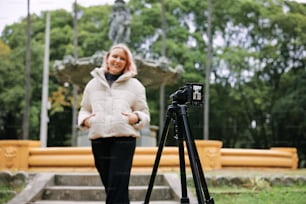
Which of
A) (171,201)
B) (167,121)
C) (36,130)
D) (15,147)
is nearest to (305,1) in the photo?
(167,121)

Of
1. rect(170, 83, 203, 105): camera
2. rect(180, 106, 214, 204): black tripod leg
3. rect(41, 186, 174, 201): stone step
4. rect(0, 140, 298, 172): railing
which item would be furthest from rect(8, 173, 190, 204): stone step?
rect(170, 83, 203, 105): camera

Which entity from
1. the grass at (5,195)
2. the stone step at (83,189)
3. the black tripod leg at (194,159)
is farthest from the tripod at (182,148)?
the stone step at (83,189)

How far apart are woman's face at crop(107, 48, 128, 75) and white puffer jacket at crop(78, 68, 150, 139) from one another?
32 millimetres

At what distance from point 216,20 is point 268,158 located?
138 cm

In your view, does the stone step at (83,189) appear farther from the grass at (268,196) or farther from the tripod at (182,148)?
the tripod at (182,148)

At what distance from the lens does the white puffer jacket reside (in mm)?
1449

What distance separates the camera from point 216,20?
13.0 ft

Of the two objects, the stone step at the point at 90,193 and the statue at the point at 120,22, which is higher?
the statue at the point at 120,22

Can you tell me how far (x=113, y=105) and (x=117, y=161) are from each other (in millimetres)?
186

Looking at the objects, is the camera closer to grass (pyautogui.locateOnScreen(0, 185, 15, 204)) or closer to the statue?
grass (pyautogui.locateOnScreen(0, 185, 15, 204))

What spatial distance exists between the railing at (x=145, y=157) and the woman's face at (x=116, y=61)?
5.15 ft

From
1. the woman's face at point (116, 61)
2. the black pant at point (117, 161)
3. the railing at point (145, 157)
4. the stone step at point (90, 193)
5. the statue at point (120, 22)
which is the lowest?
the stone step at point (90, 193)

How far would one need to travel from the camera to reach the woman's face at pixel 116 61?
1.51 meters

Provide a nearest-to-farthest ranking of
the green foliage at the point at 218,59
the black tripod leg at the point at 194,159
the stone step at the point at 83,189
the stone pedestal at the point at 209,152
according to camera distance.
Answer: the black tripod leg at the point at 194,159, the green foliage at the point at 218,59, the stone step at the point at 83,189, the stone pedestal at the point at 209,152
